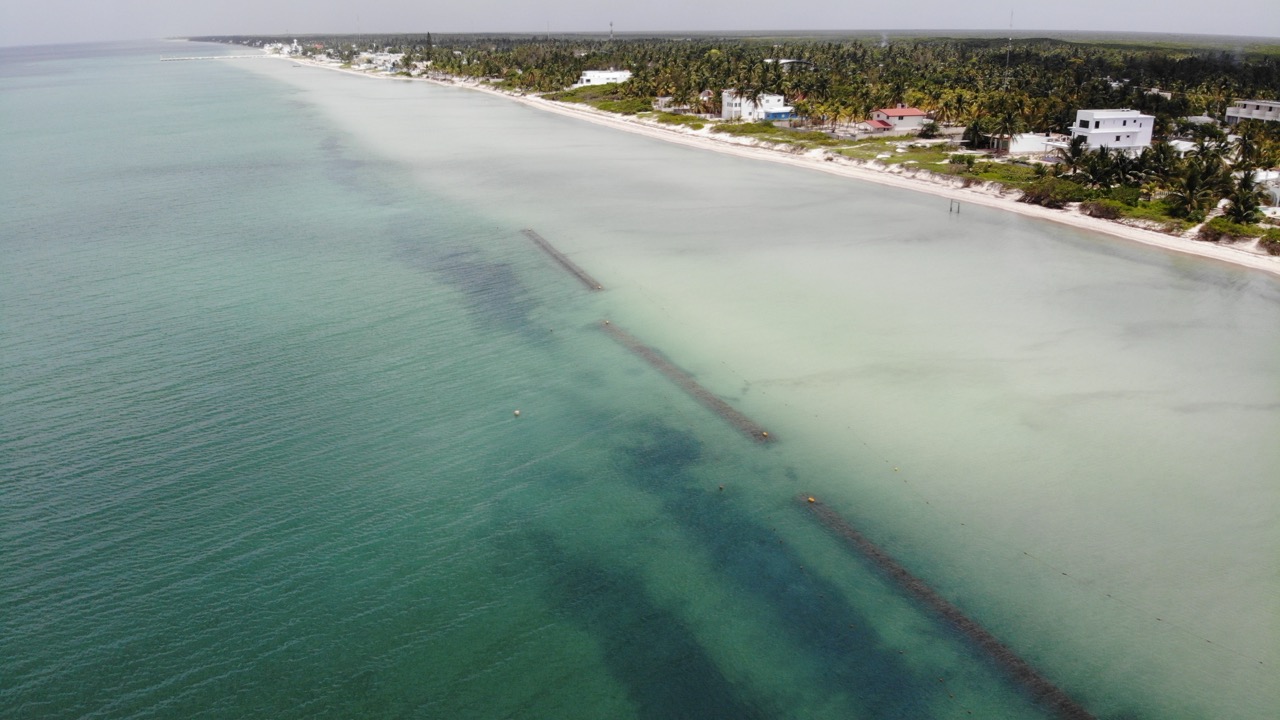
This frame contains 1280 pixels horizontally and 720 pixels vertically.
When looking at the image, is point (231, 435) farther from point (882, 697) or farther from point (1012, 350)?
point (1012, 350)

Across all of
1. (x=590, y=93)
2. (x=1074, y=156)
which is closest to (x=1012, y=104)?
(x=1074, y=156)

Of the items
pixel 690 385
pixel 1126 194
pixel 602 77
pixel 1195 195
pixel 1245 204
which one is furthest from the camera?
pixel 602 77

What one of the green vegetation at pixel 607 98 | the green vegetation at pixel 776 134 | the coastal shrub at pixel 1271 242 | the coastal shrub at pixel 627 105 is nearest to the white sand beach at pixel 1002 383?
the coastal shrub at pixel 1271 242

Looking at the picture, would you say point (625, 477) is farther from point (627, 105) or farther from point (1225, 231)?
point (627, 105)

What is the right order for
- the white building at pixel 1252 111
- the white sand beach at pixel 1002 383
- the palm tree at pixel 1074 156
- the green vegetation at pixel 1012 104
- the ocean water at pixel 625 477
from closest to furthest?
the ocean water at pixel 625 477 < the white sand beach at pixel 1002 383 < the green vegetation at pixel 1012 104 < the palm tree at pixel 1074 156 < the white building at pixel 1252 111

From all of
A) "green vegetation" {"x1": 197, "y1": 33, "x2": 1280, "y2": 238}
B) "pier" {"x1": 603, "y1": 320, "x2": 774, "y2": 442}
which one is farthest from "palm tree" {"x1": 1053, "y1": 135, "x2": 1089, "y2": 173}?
"pier" {"x1": 603, "y1": 320, "x2": 774, "y2": 442}

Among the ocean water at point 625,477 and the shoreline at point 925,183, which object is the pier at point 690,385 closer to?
the ocean water at point 625,477

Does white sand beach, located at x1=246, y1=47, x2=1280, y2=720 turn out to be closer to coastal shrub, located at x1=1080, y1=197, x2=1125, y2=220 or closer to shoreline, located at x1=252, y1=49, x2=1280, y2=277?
shoreline, located at x1=252, y1=49, x2=1280, y2=277

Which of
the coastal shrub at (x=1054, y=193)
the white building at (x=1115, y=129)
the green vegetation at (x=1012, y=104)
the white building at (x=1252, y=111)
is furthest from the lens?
the white building at (x=1252, y=111)
